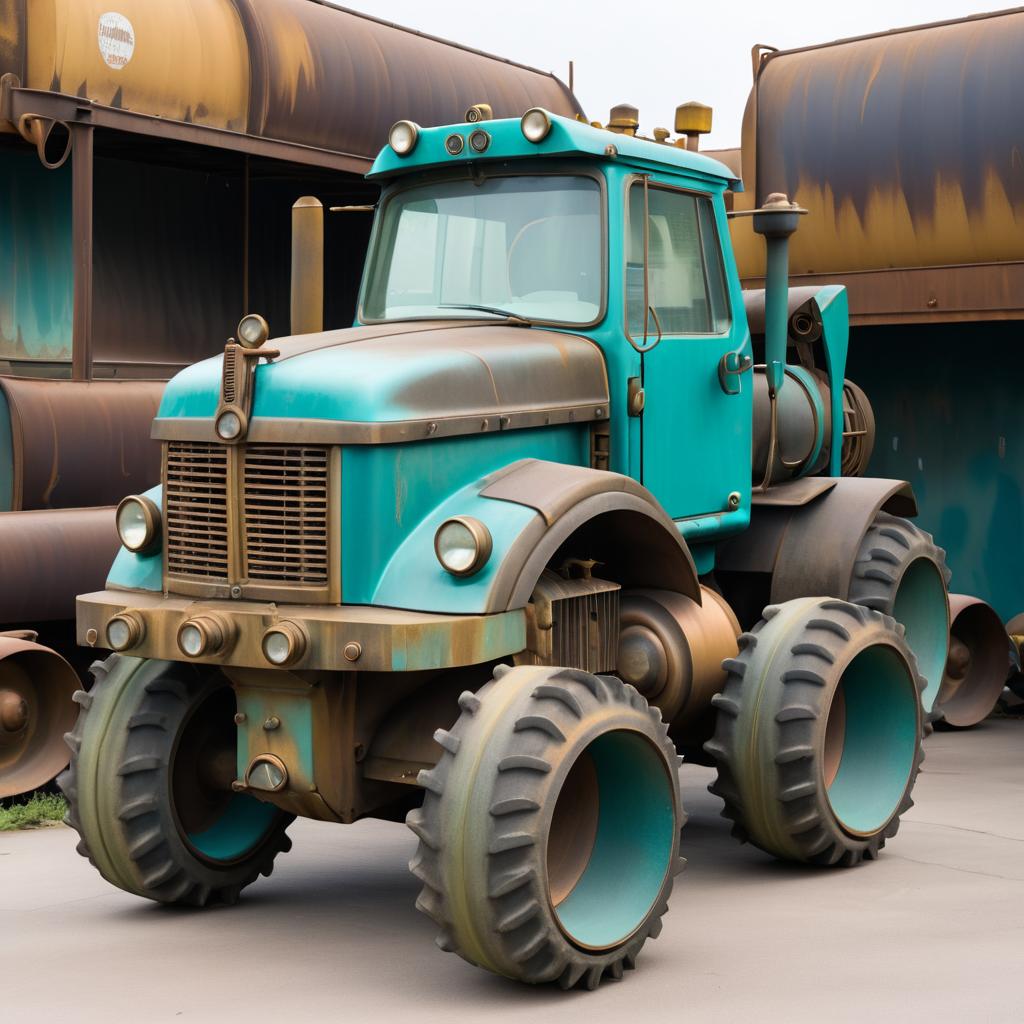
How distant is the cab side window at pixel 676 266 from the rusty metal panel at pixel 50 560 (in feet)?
11.1

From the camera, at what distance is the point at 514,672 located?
5211mm

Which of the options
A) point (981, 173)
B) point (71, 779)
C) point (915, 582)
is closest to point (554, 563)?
point (71, 779)

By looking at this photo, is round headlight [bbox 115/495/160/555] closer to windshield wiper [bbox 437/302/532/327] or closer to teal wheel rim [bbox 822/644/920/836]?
windshield wiper [bbox 437/302/532/327]

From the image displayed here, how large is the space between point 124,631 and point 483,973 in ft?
5.27

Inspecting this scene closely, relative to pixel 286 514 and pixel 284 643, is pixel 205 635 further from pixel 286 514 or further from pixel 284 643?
pixel 286 514

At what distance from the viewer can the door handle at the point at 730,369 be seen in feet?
23.2

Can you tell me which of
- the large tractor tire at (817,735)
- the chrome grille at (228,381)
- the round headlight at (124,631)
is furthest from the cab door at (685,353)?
the round headlight at (124,631)

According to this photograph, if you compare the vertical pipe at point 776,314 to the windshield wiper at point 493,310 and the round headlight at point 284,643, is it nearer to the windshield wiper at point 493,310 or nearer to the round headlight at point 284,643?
the windshield wiper at point 493,310

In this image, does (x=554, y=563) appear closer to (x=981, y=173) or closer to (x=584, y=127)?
(x=584, y=127)

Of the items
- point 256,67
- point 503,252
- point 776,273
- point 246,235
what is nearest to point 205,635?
point 503,252

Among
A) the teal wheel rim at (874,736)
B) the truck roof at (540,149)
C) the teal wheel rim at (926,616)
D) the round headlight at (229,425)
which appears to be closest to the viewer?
the round headlight at (229,425)

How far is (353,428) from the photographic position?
5.30 metres

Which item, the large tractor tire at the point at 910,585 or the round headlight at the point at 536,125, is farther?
the large tractor tire at the point at 910,585

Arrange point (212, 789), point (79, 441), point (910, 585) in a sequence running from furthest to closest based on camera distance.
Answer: point (79, 441) → point (910, 585) → point (212, 789)
